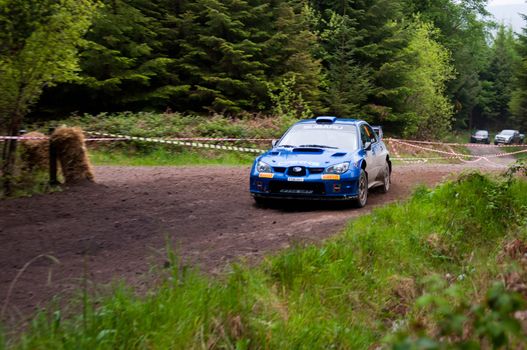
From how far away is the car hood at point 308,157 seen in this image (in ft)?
31.4

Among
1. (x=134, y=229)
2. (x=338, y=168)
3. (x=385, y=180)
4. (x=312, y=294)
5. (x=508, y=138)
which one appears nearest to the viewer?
(x=312, y=294)

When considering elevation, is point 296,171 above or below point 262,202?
above

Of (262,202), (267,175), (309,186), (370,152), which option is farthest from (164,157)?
(309,186)

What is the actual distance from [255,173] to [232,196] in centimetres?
122

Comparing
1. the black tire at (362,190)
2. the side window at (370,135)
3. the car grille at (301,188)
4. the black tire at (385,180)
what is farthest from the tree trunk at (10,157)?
the black tire at (385,180)

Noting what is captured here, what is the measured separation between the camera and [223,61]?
2869cm

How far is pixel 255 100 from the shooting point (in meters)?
30.0

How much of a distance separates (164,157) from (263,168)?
942cm

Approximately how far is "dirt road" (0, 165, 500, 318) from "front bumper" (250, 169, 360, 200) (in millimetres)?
297

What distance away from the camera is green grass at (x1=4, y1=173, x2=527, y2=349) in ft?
12.8

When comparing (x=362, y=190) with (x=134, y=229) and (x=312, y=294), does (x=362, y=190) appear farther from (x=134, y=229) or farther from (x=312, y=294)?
(x=312, y=294)

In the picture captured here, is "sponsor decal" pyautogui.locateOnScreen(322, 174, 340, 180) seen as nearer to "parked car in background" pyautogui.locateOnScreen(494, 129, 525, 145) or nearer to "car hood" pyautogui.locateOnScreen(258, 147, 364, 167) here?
"car hood" pyautogui.locateOnScreen(258, 147, 364, 167)

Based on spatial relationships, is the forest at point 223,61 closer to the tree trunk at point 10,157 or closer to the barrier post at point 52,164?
the tree trunk at point 10,157

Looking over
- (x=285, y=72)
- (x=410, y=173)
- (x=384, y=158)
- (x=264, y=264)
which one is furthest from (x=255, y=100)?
(x=264, y=264)
